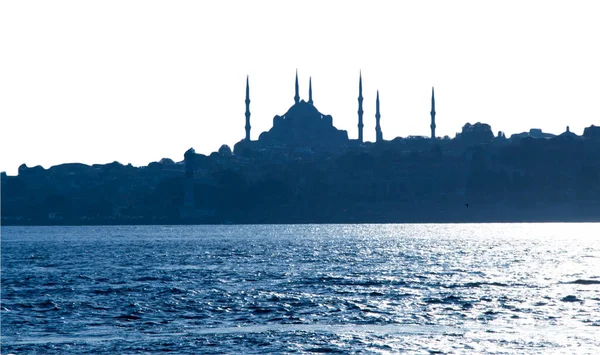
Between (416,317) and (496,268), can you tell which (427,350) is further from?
(496,268)

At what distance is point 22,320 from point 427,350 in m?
15.9

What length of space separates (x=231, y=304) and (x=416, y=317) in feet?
28.6

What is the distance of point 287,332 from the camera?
3856 centimetres

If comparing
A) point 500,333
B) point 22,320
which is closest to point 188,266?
point 22,320

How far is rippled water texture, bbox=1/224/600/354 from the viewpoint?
117ft

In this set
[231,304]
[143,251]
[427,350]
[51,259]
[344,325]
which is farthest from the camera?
[143,251]

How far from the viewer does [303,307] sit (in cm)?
4653

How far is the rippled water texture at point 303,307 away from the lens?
35781 mm

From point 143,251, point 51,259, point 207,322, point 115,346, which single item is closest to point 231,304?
point 207,322

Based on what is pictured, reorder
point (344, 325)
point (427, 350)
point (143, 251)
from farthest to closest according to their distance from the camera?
1. point (143, 251)
2. point (344, 325)
3. point (427, 350)

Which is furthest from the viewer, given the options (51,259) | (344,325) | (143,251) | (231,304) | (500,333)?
(143,251)

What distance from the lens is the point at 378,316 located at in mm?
43031

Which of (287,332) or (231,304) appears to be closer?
(287,332)

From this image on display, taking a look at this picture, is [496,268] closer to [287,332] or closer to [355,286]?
[355,286]
